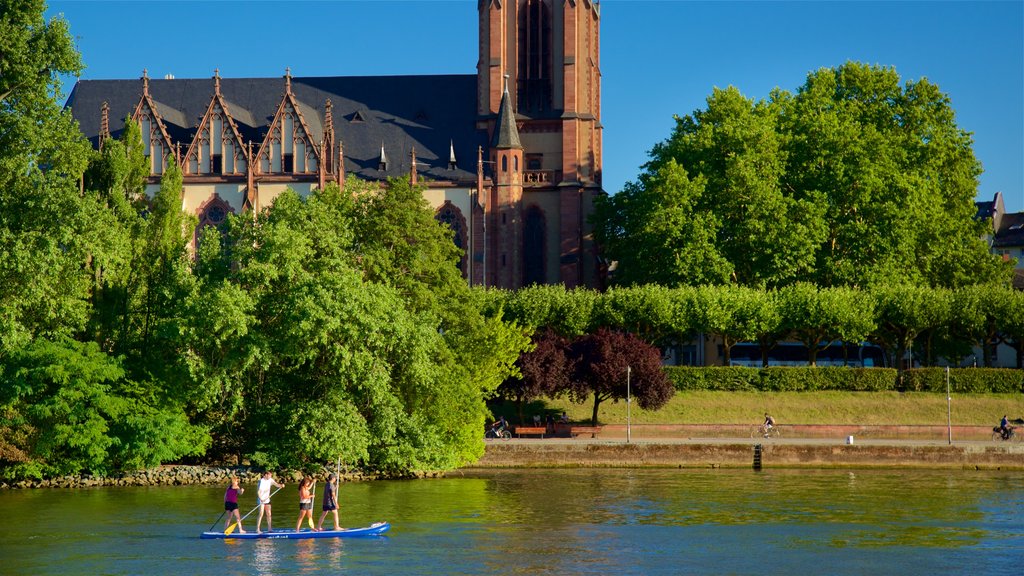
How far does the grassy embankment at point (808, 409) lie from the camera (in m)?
78.6

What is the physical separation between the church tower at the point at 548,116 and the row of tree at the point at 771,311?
614 inches

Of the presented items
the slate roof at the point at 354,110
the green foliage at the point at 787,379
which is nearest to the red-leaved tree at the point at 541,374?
the green foliage at the point at 787,379

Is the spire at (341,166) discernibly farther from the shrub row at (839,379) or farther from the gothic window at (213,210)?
the shrub row at (839,379)

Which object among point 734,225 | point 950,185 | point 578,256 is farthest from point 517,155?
point 950,185

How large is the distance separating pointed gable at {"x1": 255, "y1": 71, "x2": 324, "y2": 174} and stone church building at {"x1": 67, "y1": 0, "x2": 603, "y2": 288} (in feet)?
0.29

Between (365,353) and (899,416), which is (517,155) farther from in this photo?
(365,353)

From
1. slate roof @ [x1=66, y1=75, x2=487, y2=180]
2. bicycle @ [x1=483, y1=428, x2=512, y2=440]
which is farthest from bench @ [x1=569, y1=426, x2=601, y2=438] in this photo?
slate roof @ [x1=66, y1=75, x2=487, y2=180]

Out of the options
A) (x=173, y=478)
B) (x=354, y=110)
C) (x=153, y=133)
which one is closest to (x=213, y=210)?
(x=153, y=133)

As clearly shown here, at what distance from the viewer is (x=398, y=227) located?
64688 mm

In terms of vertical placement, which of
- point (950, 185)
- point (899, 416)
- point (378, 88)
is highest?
point (378, 88)

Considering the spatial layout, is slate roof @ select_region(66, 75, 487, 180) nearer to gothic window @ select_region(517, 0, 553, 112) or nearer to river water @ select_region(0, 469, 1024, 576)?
gothic window @ select_region(517, 0, 553, 112)

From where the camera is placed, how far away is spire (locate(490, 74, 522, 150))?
9975 cm

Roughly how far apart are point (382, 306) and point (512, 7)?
4987cm

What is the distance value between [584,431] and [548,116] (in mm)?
36116
